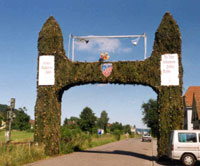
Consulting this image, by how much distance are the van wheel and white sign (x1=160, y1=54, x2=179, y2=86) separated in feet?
13.4

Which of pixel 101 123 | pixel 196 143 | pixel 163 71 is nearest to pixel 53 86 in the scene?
pixel 163 71

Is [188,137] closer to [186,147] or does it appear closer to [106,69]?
[186,147]

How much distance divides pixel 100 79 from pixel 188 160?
659 centimetres

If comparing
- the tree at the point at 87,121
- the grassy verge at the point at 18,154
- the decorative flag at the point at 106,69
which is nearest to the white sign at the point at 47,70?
the decorative flag at the point at 106,69

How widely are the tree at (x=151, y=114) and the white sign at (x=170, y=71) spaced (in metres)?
47.4

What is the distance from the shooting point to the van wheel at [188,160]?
12.5 metres

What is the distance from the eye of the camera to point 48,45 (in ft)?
53.9

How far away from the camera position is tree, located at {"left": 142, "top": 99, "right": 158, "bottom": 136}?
205ft

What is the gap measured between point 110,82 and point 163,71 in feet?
10.4

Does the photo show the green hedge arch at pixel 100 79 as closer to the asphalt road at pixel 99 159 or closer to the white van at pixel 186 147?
the asphalt road at pixel 99 159

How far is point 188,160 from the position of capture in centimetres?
1252

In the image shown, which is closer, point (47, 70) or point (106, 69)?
point (106, 69)

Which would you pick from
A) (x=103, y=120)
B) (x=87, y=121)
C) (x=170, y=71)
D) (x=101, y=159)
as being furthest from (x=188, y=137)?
(x=103, y=120)

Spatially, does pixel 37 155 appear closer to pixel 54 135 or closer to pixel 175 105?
pixel 54 135
